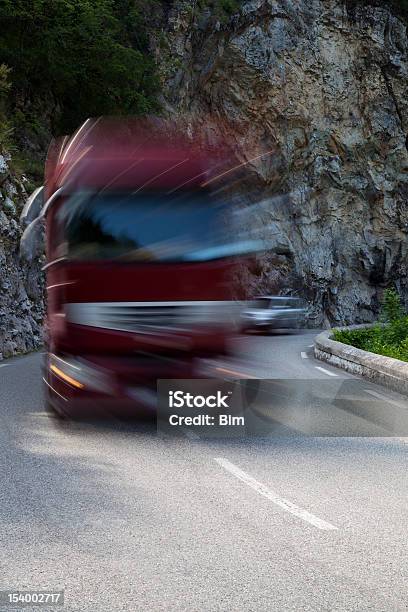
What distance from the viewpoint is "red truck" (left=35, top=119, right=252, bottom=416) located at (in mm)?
8773

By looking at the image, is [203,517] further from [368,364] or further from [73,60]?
[73,60]

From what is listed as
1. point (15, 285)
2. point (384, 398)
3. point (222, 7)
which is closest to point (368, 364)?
point (384, 398)

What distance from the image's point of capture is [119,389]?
866cm

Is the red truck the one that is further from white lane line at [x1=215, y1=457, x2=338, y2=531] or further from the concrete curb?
the concrete curb

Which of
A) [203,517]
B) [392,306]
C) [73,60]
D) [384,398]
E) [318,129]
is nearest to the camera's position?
[203,517]

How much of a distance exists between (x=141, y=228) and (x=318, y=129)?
1709 inches

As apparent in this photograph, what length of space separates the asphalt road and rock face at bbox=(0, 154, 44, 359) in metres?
12.4

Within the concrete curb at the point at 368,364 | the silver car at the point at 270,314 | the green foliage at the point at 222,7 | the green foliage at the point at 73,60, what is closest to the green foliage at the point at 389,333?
the concrete curb at the point at 368,364

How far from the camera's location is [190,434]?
29.9 feet

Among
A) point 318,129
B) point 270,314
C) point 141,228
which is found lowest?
point 270,314

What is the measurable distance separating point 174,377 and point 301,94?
44.3 metres

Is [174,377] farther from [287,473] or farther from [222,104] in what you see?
[222,104]

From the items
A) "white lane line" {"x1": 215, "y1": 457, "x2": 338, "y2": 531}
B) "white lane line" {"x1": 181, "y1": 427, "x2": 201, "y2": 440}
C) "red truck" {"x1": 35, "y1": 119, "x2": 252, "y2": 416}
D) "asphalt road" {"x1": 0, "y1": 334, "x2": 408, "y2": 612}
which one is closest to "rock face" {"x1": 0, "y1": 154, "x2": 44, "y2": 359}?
"red truck" {"x1": 35, "y1": 119, "x2": 252, "y2": 416}


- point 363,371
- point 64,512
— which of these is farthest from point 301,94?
point 64,512
